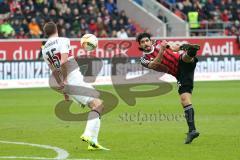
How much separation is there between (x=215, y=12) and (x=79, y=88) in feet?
95.1

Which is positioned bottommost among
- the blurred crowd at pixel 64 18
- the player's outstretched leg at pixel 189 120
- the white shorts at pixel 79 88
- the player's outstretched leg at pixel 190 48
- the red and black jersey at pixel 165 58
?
the player's outstretched leg at pixel 189 120

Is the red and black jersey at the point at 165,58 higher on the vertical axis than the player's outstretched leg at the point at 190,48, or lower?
lower

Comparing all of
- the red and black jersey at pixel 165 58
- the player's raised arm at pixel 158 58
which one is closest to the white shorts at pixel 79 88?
the player's raised arm at pixel 158 58

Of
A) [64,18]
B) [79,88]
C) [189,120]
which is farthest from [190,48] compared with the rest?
[64,18]

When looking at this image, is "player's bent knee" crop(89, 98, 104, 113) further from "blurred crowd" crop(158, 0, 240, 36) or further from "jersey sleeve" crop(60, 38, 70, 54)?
"blurred crowd" crop(158, 0, 240, 36)

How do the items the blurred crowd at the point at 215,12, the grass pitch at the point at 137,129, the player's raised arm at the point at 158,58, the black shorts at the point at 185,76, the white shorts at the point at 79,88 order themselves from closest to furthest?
the grass pitch at the point at 137,129 → the white shorts at the point at 79,88 → the player's raised arm at the point at 158,58 → the black shorts at the point at 185,76 → the blurred crowd at the point at 215,12

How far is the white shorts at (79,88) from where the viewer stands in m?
11.9

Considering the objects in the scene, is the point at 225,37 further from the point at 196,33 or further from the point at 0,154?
the point at 0,154

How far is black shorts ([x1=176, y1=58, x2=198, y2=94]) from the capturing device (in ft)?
43.2

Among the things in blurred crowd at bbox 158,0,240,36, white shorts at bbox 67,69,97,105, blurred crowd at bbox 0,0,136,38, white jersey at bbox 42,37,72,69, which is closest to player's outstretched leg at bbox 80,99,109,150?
white shorts at bbox 67,69,97,105

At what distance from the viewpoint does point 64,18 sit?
35.1 meters

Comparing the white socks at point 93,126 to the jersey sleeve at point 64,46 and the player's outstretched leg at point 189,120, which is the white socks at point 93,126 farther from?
the player's outstretched leg at point 189,120

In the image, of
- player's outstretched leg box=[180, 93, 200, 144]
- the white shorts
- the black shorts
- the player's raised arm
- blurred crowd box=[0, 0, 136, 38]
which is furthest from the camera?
blurred crowd box=[0, 0, 136, 38]

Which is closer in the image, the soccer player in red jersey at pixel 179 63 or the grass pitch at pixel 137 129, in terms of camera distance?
the grass pitch at pixel 137 129
